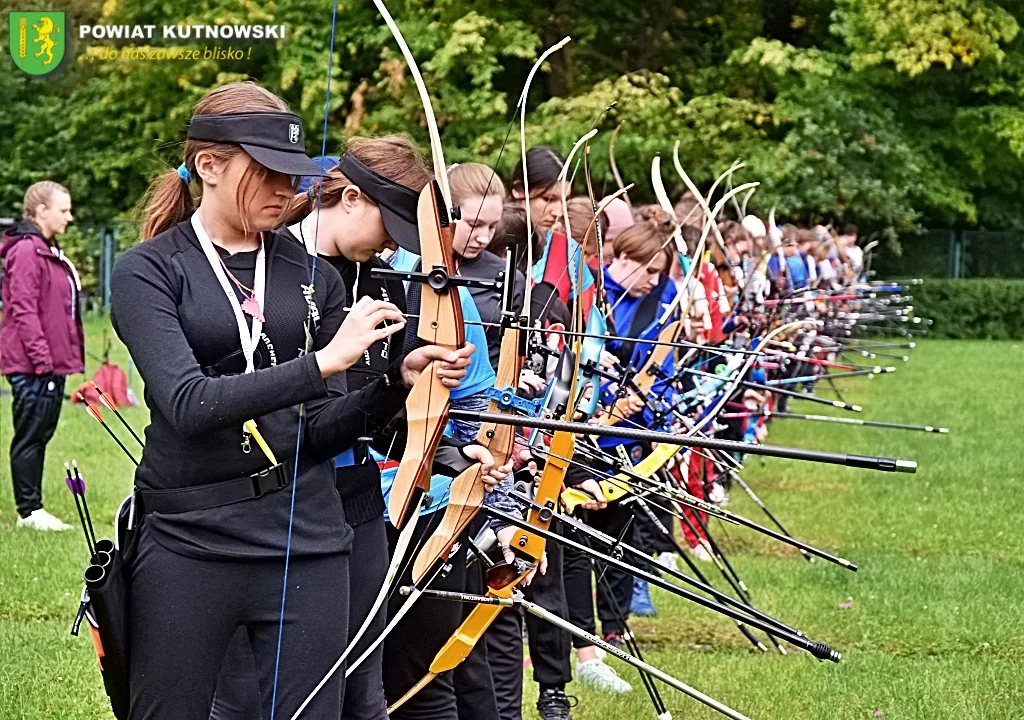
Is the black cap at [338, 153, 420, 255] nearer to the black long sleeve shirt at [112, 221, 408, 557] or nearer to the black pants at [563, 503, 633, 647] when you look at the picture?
the black long sleeve shirt at [112, 221, 408, 557]

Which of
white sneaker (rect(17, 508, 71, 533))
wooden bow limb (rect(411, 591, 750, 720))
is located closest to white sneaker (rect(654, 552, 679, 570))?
white sneaker (rect(17, 508, 71, 533))

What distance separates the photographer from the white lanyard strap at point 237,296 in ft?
8.39

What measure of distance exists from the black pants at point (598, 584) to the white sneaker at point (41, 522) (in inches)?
117

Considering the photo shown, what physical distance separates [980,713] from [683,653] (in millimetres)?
1160

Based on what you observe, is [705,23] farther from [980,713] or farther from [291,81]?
[980,713]

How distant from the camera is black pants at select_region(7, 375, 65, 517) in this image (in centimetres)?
746

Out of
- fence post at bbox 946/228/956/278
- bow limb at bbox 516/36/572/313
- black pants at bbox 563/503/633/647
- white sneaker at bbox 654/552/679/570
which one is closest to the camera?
bow limb at bbox 516/36/572/313

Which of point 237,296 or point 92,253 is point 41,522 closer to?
point 237,296

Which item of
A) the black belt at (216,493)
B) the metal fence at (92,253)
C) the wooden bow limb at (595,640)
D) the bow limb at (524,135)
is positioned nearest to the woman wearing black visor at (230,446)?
the black belt at (216,493)

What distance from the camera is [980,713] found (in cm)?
512

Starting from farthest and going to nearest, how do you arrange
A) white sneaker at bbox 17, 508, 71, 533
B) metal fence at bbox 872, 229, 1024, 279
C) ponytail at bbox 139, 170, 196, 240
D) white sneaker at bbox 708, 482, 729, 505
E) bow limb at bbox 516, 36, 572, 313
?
metal fence at bbox 872, 229, 1024, 279 < white sneaker at bbox 708, 482, 729, 505 < white sneaker at bbox 17, 508, 71, 533 < bow limb at bbox 516, 36, 572, 313 < ponytail at bbox 139, 170, 196, 240

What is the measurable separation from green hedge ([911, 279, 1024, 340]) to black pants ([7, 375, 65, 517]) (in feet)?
76.5

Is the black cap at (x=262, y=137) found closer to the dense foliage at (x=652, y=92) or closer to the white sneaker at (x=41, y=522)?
the white sneaker at (x=41, y=522)

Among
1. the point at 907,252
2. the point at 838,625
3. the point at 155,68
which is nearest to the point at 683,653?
the point at 838,625
